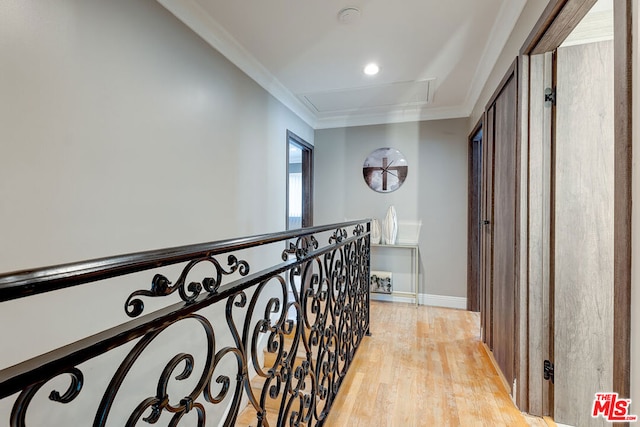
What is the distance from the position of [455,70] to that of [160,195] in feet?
8.24

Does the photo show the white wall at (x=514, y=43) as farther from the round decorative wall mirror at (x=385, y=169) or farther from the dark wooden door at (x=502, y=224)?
the round decorative wall mirror at (x=385, y=169)

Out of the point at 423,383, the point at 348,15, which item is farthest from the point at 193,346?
the point at 348,15

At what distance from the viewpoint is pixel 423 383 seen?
6.50 feet

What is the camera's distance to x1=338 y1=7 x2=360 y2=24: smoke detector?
5.96 ft

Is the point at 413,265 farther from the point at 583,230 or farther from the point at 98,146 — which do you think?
the point at 98,146

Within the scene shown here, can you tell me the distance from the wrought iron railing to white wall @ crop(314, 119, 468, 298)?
124cm

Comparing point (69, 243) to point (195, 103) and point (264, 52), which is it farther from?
point (264, 52)

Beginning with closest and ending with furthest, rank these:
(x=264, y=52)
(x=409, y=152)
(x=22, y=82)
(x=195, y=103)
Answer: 1. (x=22, y=82)
2. (x=195, y=103)
3. (x=264, y=52)
4. (x=409, y=152)

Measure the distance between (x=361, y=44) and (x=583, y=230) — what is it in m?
1.80

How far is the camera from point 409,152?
368 centimetres

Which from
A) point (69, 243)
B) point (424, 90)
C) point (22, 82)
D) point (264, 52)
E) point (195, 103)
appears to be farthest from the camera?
point (424, 90)

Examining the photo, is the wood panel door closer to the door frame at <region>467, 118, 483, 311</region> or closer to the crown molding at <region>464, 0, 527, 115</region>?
the crown molding at <region>464, 0, 527, 115</region>

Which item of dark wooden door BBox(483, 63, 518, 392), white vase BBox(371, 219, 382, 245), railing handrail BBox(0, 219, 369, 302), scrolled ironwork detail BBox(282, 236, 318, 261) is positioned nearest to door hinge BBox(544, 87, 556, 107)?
dark wooden door BBox(483, 63, 518, 392)

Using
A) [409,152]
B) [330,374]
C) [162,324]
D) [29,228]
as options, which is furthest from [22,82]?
[409,152]
